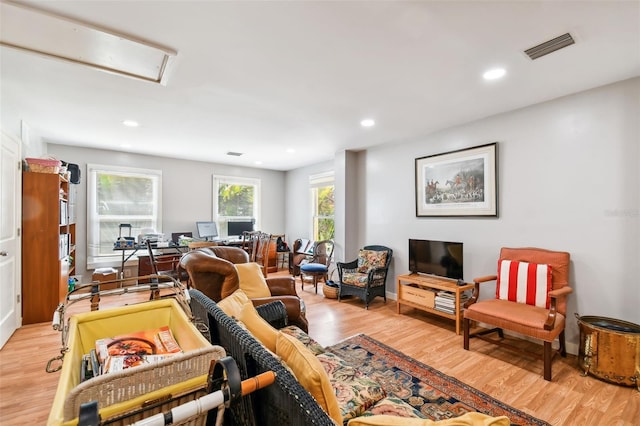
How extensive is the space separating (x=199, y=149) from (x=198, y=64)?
9.75 feet

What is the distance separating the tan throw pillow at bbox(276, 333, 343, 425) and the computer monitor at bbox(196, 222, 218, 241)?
5.01 m

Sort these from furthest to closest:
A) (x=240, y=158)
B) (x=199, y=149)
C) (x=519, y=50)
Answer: (x=240, y=158), (x=199, y=149), (x=519, y=50)

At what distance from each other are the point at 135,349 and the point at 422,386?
6.65ft

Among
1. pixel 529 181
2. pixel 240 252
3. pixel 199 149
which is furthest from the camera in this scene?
pixel 199 149

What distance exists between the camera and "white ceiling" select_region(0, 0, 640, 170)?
5.32 ft

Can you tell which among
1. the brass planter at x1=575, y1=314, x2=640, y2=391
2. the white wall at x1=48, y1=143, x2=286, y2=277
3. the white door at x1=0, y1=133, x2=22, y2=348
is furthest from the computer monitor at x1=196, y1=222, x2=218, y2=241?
the brass planter at x1=575, y1=314, x2=640, y2=391

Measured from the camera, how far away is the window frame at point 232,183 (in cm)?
617

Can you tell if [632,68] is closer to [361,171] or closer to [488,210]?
[488,210]

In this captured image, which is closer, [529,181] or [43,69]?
[43,69]

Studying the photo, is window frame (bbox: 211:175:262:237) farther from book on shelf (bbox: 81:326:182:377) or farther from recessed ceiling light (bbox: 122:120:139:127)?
book on shelf (bbox: 81:326:182:377)

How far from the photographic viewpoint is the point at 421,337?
3.09 m

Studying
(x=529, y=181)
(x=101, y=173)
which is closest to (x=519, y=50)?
(x=529, y=181)

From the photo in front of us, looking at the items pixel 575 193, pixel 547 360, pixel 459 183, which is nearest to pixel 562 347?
pixel 547 360

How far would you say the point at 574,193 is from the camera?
8.84 feet
